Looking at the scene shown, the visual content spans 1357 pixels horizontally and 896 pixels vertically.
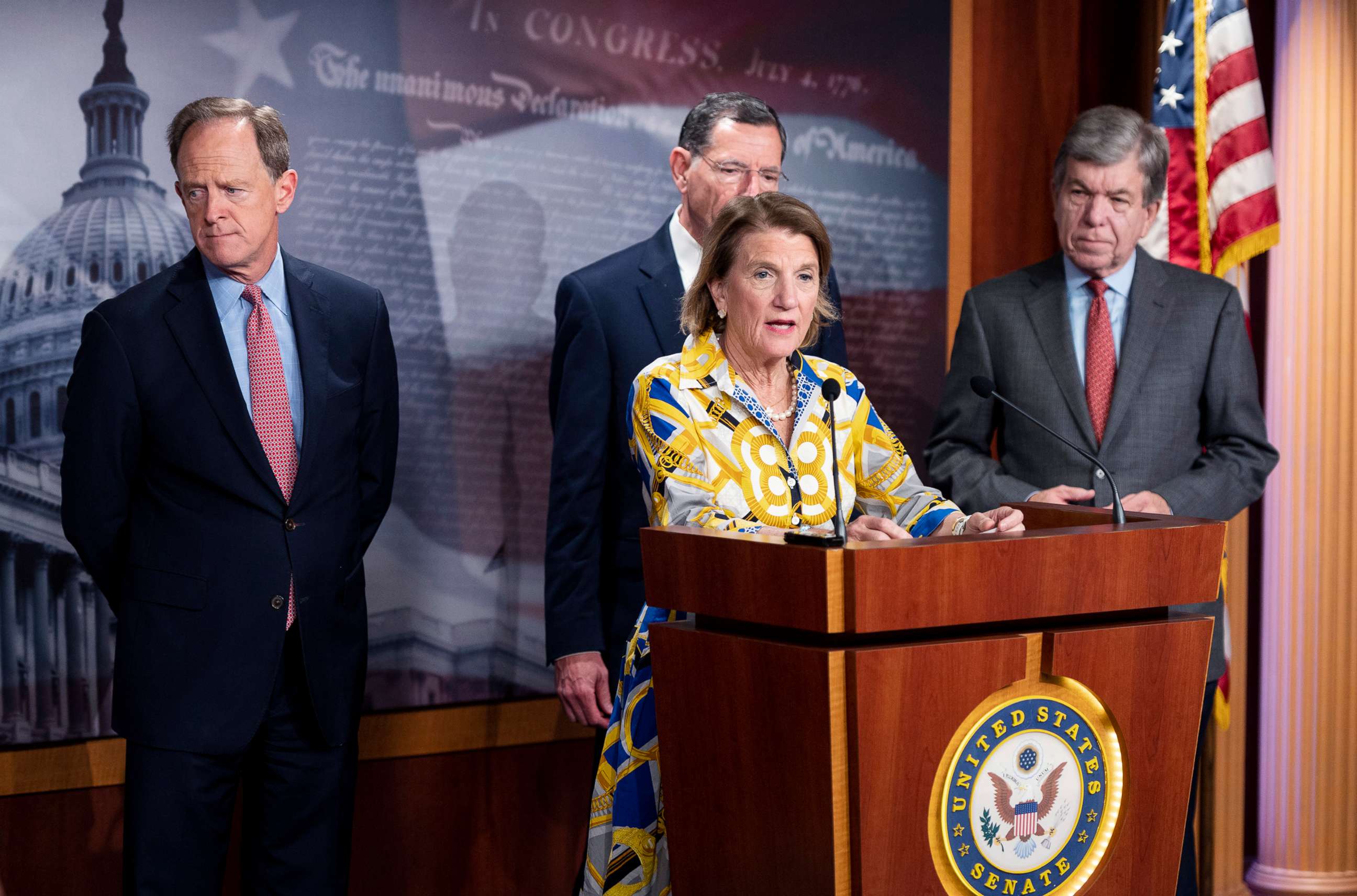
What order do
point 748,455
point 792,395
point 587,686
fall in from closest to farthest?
point 748,455
point 792,395
point 587,686

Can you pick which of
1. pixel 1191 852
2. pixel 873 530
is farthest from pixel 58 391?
pixel 1191 852

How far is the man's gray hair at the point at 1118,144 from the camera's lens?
115 inches

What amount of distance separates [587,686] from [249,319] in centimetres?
94

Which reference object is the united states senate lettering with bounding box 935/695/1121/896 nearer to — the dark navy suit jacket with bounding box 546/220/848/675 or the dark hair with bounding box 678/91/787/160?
the dark navy suit jacket with bounding box 546/220/848/675

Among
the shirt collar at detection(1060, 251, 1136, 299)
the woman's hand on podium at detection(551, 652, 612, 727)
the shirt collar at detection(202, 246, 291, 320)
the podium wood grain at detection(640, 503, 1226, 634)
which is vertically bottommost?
the woman's hand on podium at detection(551, 652, 612, 727)

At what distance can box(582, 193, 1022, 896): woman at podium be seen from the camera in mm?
2107

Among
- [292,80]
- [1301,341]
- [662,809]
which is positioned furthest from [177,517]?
[1301,341]

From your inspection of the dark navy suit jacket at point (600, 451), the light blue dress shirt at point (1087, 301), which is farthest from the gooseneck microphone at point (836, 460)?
the light blue dress shirt at point (1087, 301)

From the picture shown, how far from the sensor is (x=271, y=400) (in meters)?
2.50

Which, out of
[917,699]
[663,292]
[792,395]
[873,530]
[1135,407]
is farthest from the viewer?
[1135,407]

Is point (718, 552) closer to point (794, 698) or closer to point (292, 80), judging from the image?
point (794, 698)

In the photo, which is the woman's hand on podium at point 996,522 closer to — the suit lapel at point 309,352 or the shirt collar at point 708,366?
the shirt collar at point 708,366

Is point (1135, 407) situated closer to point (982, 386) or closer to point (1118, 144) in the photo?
point (1118, 144)

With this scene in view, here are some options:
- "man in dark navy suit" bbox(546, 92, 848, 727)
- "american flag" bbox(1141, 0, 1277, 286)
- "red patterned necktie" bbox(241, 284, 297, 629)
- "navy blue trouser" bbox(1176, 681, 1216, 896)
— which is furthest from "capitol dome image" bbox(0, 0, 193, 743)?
"american flag" bbox(1141, 0, 1277, 286)
